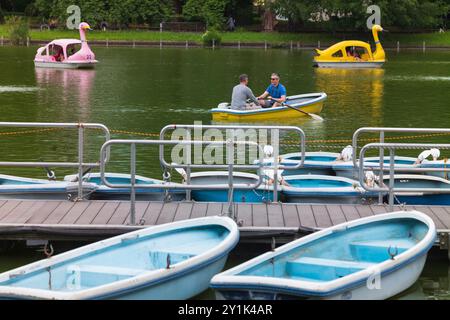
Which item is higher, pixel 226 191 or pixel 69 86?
pixel 226 191

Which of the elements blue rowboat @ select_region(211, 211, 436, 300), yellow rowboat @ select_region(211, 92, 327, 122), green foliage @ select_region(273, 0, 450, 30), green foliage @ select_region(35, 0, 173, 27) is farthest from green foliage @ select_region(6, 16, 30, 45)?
blue rowboat @ select_region(211, 211, 436, 300)

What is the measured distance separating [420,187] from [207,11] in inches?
2472

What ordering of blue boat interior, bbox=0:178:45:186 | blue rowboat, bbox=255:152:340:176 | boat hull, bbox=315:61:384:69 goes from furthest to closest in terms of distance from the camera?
boat hull, bbox=315:61:384:69
blue rowboat, bbox=255:152:340:176
blue boat interior, bbox=0:178:45:186

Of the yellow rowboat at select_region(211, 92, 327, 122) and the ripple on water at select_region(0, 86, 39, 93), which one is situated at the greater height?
the yellow rowboat at select_region(211, 92, 327, 122)

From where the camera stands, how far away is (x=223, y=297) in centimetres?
866

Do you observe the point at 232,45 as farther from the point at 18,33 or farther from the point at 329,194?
the point at 329,194

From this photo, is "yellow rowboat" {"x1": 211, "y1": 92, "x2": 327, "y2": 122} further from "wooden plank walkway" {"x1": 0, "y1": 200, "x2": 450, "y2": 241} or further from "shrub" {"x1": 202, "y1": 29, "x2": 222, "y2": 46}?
"shrub" {"x1": 202, "y1": 29, "x2": 222, "y2": 46}

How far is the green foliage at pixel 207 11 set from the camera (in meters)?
74.9

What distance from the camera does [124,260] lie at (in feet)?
32.1

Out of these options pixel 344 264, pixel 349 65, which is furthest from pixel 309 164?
pixel 349 65

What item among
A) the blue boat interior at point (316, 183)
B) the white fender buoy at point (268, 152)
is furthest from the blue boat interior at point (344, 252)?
the white fender buoy at point (268, 152)

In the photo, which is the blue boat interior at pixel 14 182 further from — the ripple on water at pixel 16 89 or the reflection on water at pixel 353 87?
the ripple on water at pixel 16 89

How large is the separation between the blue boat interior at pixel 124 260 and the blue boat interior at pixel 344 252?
984 millimetres

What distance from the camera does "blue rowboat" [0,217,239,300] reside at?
864cm
